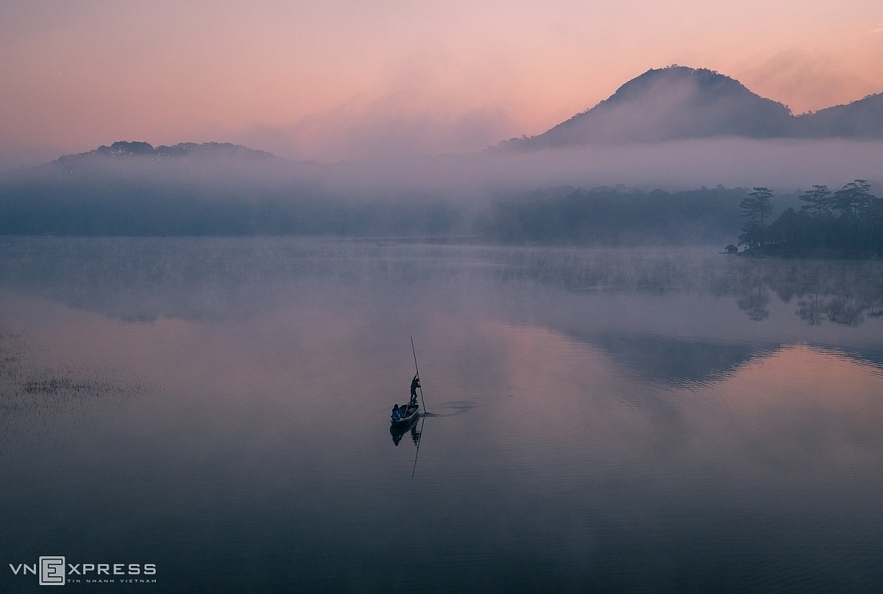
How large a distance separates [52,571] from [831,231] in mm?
68785

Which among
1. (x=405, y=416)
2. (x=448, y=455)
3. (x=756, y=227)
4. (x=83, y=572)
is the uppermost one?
(x=756, y=227)

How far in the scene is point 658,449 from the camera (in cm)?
1300

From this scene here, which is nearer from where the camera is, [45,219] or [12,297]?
[12,297]

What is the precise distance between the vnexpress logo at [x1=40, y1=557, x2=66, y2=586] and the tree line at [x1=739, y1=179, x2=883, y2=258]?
66.6 metres

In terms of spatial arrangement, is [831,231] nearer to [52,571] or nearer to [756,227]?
[756,227]

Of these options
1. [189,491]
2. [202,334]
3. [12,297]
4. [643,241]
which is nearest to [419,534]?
[189,491]

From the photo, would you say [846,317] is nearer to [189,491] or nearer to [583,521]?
[583,521]

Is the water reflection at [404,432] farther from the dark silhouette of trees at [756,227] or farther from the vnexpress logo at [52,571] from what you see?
the dark silhouette of trees at [756,227]

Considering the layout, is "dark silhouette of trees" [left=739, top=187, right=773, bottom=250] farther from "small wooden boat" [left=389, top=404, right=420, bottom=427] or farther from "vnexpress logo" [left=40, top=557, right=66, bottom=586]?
"vnexpress logo" [left=40, top=557, right=66, bottom=586]

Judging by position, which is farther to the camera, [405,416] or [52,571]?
[405,416]

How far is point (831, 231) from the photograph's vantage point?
61.4 m

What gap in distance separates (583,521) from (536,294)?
97.2ft

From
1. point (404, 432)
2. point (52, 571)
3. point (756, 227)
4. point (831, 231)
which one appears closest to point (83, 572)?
point (52, 571)

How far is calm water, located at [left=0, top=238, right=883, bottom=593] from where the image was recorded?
8867 millimetres
